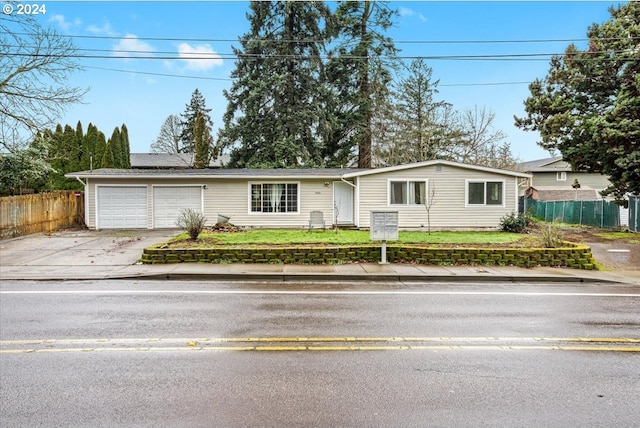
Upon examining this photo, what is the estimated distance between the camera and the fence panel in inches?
850

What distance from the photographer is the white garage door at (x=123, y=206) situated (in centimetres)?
2022

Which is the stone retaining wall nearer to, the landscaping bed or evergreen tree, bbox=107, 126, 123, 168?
the landscaping bed

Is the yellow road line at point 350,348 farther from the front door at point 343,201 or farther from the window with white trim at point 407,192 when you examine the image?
the front door at point 343,201

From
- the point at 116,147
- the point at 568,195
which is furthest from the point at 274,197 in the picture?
the point at 568,195

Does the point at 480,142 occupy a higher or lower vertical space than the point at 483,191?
higher

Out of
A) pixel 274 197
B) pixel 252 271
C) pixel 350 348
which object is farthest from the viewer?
pixel 274 197

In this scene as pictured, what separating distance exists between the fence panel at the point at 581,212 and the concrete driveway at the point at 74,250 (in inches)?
666

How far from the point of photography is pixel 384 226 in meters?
11.2

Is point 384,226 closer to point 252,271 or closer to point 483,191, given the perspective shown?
point 252,271

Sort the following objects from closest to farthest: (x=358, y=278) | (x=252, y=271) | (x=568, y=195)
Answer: (x=358, y=278) < (x=252, y=271) < (x=568, y=195)

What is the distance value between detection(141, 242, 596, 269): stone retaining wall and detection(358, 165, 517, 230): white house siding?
24.1 ft

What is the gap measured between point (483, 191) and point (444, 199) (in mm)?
1863

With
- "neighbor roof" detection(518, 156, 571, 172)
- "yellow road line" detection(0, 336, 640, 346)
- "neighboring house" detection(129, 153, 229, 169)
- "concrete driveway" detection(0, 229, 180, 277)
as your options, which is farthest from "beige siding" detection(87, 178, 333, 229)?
"neighbor roof" detection(518, 156, 571, 172)

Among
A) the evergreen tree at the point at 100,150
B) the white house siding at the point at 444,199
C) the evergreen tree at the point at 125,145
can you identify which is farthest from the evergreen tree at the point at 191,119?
the white house siding at the point at 444,199
